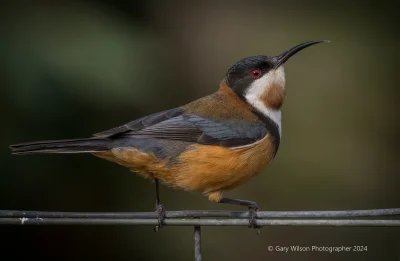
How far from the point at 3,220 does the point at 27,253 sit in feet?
8.16

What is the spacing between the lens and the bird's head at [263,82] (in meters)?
5.15

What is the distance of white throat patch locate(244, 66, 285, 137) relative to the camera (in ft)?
16.9

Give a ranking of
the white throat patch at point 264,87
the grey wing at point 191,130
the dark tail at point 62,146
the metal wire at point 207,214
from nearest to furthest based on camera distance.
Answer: the metal wire at point 207,214 → the dark tail at point 62,146 → the grey wing at point 191,130 → the white throat patch at point 264,87

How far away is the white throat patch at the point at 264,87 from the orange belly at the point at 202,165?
1.81 feet

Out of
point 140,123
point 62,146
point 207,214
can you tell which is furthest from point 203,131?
point 207,214

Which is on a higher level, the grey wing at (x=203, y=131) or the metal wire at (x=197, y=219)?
the grey wing at (x=203, y=131)

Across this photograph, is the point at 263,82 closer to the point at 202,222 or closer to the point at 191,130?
the point at 191,130

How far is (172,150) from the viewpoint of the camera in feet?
15.1

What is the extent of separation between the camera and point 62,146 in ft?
13.7

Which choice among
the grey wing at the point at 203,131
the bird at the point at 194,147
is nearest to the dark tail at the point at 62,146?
the bird at the point at 194,147

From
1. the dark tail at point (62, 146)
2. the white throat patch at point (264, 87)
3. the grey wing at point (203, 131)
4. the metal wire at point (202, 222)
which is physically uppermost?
the white throat patch at point (264, 87)

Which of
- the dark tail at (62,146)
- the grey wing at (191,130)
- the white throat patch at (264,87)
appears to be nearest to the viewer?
the dark tail at (62,146)

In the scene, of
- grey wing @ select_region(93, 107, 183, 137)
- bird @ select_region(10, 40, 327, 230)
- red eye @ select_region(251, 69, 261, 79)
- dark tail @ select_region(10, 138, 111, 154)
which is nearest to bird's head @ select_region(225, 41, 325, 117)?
red eye @ select_region(251, 69, 261, 79)

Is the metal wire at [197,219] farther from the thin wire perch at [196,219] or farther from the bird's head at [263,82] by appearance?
the bird's head at [263,82]
